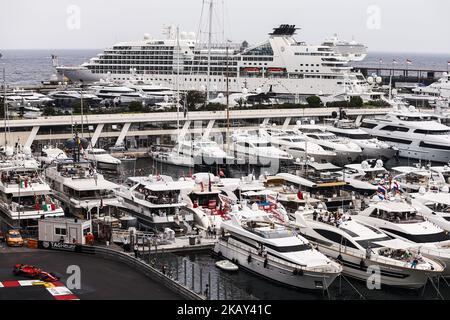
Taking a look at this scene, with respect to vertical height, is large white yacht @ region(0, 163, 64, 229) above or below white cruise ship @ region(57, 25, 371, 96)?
below

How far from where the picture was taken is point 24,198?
29219mm

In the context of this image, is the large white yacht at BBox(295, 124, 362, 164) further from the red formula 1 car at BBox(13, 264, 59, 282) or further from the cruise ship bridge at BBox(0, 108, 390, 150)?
the red formula 1 car at BBox(13, 264, 59, 282)

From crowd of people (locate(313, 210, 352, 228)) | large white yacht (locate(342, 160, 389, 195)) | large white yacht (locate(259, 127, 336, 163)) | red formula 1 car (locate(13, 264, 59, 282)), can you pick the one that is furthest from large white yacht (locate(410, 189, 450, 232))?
large white yacht (locate(259, 127, 336, 163))

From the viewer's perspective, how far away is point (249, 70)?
88625 mm

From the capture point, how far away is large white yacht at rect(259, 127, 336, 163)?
47562 millimetres

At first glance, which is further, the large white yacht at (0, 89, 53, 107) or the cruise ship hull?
the large white yacht at (0, 89, 53, 107)

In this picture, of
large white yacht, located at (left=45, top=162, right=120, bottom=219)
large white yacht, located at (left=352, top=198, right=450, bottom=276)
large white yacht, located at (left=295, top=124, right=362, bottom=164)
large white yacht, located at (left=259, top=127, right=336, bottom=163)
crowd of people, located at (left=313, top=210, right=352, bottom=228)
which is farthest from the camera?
large white yacht, located at (left=295, top=124, right=362, bottom=164)

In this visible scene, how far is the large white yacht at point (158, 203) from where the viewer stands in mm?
29109

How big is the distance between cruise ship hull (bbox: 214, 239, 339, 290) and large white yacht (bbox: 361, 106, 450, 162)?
27.8 meters

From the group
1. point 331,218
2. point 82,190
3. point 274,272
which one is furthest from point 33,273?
point 331,218

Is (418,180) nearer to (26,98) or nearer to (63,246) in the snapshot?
(63,246)
